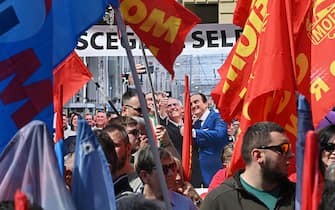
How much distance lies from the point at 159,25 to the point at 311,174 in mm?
3318

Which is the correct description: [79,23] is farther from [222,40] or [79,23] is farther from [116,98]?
[116,98]

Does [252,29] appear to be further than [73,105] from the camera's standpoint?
No

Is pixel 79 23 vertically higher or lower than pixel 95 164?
higher

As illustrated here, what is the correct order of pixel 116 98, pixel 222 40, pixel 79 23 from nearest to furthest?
1. pixel 79 23
2. pixel 222 40
3. pixel 116 98

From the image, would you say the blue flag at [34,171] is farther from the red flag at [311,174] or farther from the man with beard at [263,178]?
the man with beard at [263,178]

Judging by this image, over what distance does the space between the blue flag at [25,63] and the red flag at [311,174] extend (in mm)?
1504

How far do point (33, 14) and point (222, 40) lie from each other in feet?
19.0

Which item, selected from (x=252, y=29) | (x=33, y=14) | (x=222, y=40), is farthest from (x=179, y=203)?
(x=222, y=40)

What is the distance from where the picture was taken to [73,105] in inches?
549

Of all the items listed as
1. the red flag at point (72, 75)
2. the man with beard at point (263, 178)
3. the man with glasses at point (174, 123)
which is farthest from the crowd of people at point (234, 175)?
the man with glasses at point (174, 123)

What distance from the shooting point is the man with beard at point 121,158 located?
16.9ft

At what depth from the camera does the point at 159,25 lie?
20.6ft

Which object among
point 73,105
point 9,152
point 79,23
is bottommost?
point 73,105

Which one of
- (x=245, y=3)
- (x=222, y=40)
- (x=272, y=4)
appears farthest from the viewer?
(x=222, y=40)
